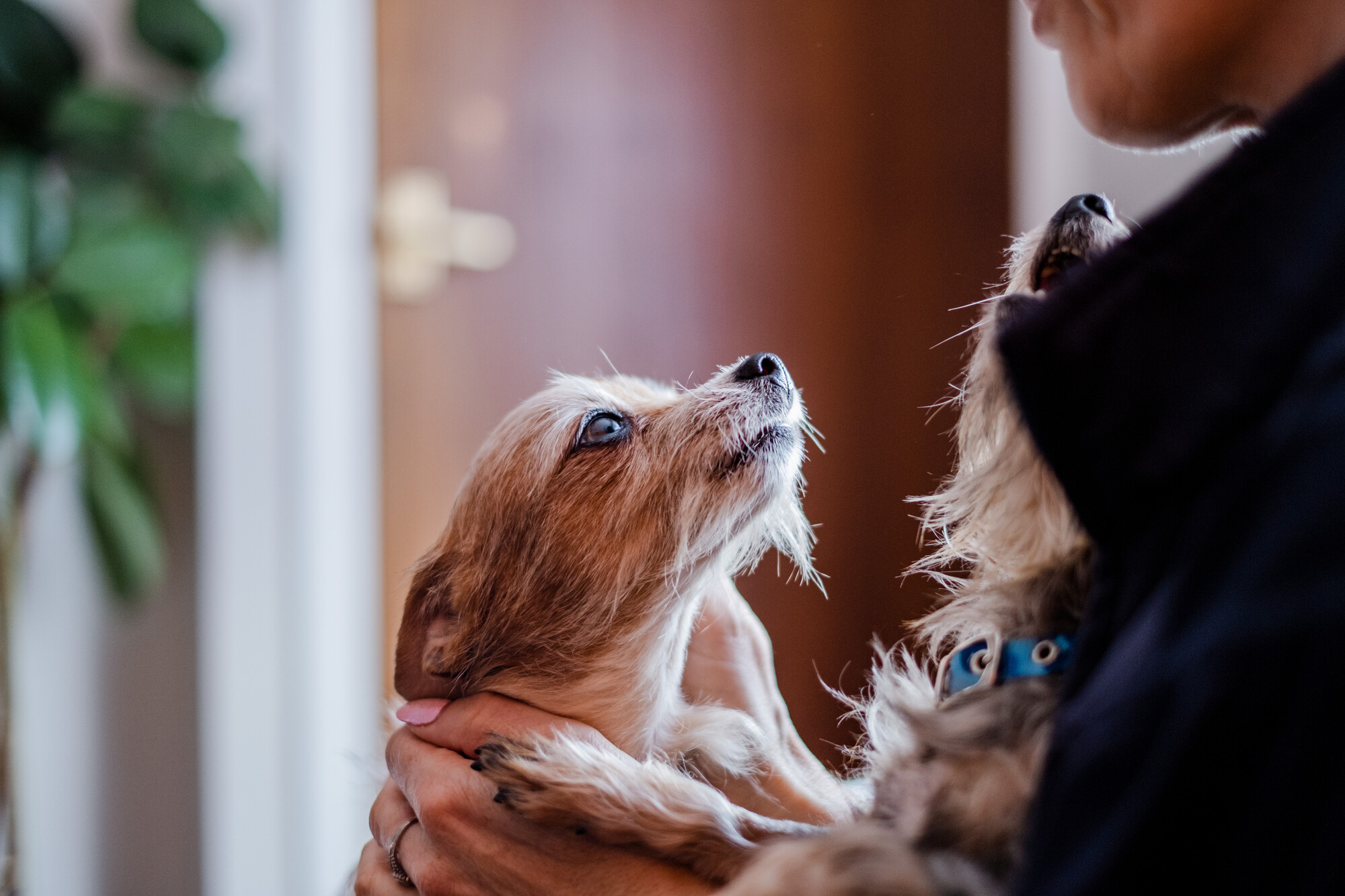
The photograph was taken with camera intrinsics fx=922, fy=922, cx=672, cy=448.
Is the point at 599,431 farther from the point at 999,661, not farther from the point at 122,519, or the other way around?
the point at 122,519

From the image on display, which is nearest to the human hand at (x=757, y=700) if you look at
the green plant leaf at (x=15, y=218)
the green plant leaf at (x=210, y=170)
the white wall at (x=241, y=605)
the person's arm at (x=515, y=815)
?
the person's arm at (x=515, y=815)

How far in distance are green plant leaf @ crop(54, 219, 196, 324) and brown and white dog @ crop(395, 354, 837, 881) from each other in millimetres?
1142

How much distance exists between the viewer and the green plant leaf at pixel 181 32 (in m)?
1.89

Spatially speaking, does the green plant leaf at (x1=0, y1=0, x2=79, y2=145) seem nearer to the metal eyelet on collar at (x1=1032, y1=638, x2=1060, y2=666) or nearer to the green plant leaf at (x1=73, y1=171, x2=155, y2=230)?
the green plant leaf at (x1=73, y1=171, x2=155, y2=230)

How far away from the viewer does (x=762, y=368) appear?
984 mm

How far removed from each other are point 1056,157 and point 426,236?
916 millimetres

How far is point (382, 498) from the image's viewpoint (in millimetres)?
1488

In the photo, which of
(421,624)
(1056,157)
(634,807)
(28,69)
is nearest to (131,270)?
(28,69)

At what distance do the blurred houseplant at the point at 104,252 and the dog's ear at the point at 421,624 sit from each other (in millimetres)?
1103

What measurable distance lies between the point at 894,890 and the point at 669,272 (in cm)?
64

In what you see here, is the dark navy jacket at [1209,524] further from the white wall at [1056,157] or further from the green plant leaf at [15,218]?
the green plant leaf at [15,218]

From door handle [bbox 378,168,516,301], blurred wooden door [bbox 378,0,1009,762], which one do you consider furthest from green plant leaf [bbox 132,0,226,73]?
blurred wooden door [bbox 378,0,1009,762]

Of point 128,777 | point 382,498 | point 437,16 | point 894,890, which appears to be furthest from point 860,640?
point 128,777

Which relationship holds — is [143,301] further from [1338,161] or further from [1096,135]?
[1338,161]
